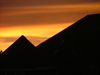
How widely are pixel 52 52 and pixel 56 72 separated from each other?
3.12 metres

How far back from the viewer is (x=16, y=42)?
98.0 feet

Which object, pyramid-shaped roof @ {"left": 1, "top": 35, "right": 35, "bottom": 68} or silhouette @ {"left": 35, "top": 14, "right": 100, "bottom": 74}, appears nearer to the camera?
silhouette @ {"left": 35, "top": 14, "right": 100, "bottom": 74}

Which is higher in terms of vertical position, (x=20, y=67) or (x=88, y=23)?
(x=88, y=23)

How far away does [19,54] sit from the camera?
27.8 metres

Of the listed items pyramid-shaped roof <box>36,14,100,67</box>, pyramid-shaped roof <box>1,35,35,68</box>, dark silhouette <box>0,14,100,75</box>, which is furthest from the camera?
pyramid-shaped roof <box>1,35,35,68</box>

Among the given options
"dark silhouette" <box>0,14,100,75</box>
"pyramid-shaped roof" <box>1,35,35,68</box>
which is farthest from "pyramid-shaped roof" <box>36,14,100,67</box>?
"pyramid-shaped roof" <box>1,35,35,68</box>

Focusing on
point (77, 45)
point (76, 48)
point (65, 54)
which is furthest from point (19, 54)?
point (77, 45)

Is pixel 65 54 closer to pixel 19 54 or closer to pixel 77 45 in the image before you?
pixel 77 45

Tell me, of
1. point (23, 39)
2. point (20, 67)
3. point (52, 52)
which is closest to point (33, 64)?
point (20, 67)

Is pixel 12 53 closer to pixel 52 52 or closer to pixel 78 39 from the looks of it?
pixel 52 52

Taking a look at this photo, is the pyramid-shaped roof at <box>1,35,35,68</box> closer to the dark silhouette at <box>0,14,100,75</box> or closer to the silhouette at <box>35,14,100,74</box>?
the dark silhouette at <box>0,14,100,75</box>

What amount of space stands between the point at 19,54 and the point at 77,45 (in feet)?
24.8

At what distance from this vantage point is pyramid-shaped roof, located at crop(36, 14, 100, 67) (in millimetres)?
25656

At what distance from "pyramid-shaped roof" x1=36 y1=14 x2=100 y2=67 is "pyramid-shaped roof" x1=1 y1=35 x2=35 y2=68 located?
165 centimetres
